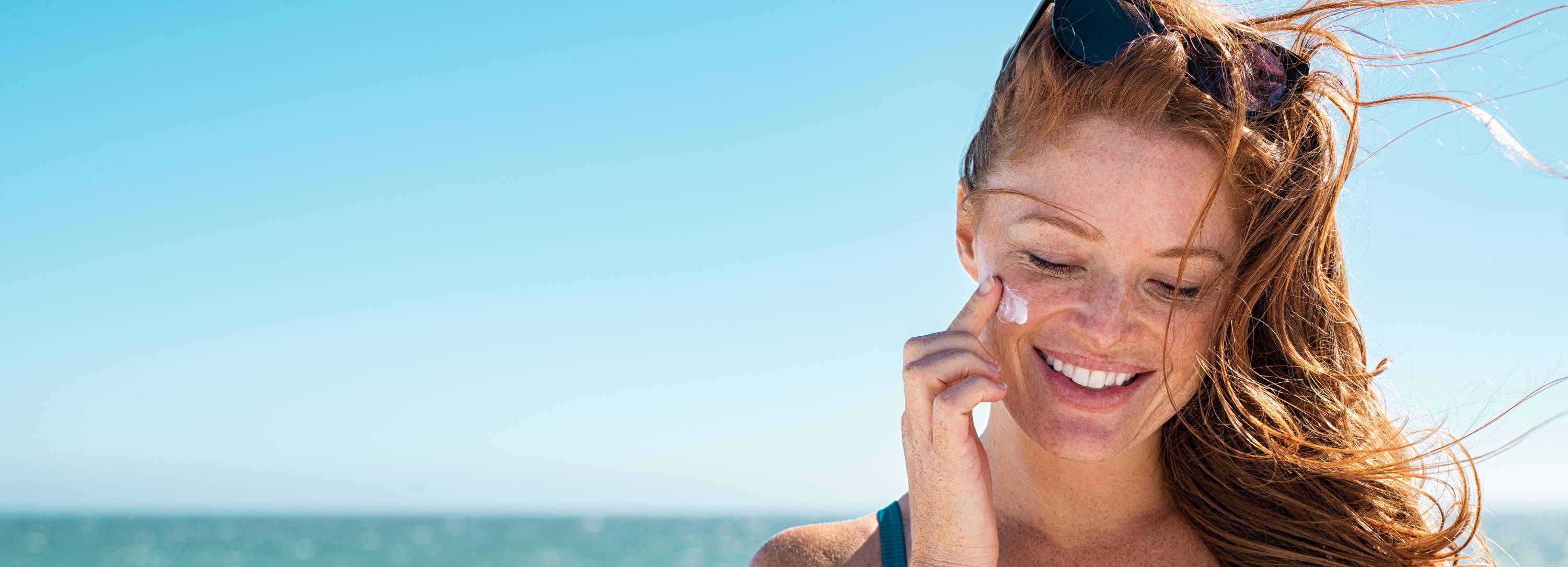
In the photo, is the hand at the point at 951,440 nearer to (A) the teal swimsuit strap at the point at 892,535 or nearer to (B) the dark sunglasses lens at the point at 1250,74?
(A) the teal swimsuit strap at the point at 892,535

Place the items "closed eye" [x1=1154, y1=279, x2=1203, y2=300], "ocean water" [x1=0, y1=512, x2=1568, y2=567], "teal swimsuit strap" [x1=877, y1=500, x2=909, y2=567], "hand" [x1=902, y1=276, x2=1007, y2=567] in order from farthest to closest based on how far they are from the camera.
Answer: "ocean water" [x1=0, y1=512, x2=1568, y2=567] < "teal swimsuit strap" [x1=877, y1=500, x2=909, y2=567] < "closed eye" [x1=1154, y1=279, x2=1203, y2=300] < "hand" [x1=902, y1=276, x2=1007, y2=567]

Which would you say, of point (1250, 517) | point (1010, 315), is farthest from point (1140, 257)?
point (1250, 517)

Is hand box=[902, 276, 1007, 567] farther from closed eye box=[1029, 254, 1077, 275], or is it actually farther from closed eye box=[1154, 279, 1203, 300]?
closed eye box=[1154, 279, 1203, 300]

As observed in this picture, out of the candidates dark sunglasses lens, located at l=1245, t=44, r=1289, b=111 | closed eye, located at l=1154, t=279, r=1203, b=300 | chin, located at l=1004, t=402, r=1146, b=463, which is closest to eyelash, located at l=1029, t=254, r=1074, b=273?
closed eye, located at l=1154, t=279, r=1203, b=300

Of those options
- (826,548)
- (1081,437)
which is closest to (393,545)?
(826,548)

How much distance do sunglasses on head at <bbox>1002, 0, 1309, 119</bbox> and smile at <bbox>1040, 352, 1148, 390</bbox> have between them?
0.65 metres

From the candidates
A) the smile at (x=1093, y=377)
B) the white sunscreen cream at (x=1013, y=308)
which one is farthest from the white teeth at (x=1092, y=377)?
the white sunscreen cream at (x=1013, y=308)

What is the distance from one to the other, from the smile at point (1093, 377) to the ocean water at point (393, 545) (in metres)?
29.1

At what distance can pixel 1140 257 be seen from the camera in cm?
241

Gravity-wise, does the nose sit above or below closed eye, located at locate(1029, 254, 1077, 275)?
below

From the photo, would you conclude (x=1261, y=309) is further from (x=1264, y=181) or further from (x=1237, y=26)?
(x=1237, y=26)

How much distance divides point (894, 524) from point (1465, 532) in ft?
4.29

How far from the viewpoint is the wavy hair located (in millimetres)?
2490

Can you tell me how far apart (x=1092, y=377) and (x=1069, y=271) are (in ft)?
0.81
